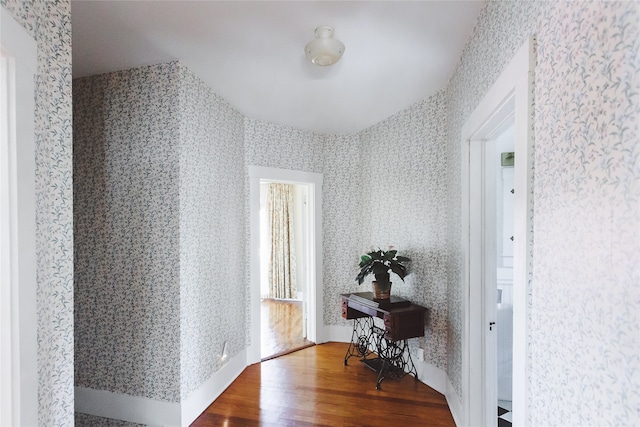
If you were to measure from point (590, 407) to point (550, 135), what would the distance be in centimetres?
77

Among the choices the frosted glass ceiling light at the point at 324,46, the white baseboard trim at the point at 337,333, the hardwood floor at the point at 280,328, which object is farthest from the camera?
the white baseboard trim at the point at 337,333

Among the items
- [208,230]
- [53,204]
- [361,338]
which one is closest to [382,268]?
[361,338]

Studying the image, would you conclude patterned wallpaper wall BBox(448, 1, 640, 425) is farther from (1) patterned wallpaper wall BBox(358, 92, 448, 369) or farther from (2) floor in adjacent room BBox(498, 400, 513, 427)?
(1) patterned wallpaper wall BBox(358, 92, 448, 369)

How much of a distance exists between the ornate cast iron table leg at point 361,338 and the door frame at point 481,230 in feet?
4.96

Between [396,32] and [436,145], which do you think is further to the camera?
[436,145]

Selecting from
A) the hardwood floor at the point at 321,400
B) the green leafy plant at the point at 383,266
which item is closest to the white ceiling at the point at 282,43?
the green leafy plant at the point at 383,266

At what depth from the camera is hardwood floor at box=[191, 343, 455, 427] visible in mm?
2473

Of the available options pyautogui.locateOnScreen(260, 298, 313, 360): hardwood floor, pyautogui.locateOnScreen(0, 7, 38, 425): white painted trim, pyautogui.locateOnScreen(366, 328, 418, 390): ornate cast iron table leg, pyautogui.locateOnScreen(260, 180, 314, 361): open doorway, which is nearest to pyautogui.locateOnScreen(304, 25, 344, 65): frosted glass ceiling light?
pyautogui.locateOnScreen(0, 7, 38, 425): white painted trim

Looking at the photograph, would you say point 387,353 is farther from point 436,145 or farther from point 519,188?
point 519,188

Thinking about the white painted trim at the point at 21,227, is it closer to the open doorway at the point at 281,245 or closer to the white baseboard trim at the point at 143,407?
the white baseboard trim at the point at 143,407

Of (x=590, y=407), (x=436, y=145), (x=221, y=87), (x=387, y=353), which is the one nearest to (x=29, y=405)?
(x=590, y=407)

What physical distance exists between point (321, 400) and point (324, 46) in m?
A: 2.60

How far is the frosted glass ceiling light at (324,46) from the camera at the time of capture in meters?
1.89

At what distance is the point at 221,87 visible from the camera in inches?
111
